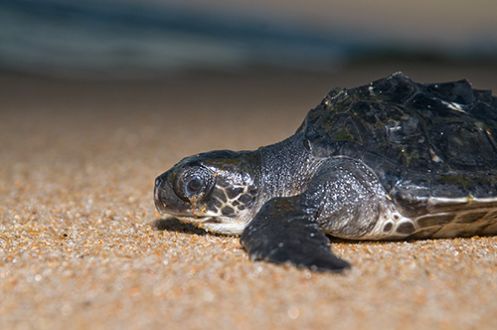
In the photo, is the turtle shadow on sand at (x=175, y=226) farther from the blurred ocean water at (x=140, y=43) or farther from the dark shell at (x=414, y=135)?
the blurred ocean water at (x=140, y=43)

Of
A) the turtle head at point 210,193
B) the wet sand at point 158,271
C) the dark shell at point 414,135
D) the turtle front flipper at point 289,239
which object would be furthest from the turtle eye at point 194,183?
the dark shell at point 414,135

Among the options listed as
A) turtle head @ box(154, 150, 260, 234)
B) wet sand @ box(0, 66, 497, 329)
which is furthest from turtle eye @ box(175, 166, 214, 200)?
wet sand @ box(0, 66, 497, 329)

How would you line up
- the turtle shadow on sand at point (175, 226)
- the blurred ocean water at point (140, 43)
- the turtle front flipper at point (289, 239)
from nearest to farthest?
the turtle front flipper at point (289, 239), the turtle shadow on sand at point (175, 226), the blurred ocean water at point (140, 43)

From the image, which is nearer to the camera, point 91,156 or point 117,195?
point 117,195

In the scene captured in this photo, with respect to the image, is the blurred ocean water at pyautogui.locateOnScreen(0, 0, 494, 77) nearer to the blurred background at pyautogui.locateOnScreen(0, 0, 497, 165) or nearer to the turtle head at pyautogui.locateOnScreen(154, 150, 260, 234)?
the blurred background at pyautogui.locateOnScreen(0, 0, 497, 165)

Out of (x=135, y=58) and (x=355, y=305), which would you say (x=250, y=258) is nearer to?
(x=355, y=305)

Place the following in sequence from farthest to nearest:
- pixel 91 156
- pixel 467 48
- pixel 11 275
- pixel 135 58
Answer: pixel 467 48, pixel 135 58, pixel 91 156, pixel 11 275

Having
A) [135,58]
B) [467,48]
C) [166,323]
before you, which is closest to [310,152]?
[166,323]

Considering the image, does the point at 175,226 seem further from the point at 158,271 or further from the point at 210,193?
the point at 158,271
